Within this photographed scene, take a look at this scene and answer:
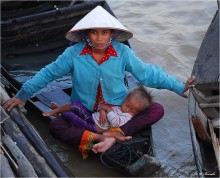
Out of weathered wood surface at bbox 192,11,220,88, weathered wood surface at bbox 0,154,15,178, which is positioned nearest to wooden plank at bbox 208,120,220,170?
weathered wood surface at bbox 192,11,220,88

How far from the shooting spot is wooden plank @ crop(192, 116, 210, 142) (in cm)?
295

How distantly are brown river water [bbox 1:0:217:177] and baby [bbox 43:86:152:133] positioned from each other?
33cm

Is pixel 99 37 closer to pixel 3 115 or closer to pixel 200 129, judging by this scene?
pixel 3 115

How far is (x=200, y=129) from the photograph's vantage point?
3053 mm

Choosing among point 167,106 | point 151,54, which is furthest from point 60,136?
point 151,54

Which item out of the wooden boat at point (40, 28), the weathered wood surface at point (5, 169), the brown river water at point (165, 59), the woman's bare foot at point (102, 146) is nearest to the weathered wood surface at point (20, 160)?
the weathered wood surface at point (5, 169)

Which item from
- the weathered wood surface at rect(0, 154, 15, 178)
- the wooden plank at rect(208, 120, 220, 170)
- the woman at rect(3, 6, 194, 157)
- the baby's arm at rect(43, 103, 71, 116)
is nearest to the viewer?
the weathered wood surface at rect(0, 154, 15, 178)

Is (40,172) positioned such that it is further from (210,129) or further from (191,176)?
(191,176)

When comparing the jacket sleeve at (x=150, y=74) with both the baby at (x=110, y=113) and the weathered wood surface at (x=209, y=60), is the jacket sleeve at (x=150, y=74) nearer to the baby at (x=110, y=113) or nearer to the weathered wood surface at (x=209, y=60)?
the baby at (x=110, y=113)

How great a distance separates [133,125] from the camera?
11.4 ft

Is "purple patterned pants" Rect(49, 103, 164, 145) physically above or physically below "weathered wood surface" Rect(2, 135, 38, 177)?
below

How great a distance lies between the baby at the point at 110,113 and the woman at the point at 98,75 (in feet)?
0.17

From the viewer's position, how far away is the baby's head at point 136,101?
3467 millimetres

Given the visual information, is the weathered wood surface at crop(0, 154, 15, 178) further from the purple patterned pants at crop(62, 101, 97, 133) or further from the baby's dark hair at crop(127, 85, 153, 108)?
the baby's dark hair at crop(127, 85, 153, 108)
